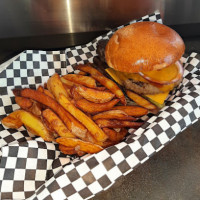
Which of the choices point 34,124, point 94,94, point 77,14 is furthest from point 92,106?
point 77,14

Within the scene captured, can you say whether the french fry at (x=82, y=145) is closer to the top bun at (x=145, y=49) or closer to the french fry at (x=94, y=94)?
the french fry at (x=94, y=94)

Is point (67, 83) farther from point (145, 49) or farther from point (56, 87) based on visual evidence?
point (145, 49)

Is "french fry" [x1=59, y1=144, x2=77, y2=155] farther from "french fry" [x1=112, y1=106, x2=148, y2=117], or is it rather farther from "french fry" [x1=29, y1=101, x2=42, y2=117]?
"french fry" [x1=112, y1=106, x2=148, y2=117]

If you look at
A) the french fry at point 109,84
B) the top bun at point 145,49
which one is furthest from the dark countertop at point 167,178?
the top bun at point 145,49

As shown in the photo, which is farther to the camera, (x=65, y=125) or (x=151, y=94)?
(x=151, y=94)

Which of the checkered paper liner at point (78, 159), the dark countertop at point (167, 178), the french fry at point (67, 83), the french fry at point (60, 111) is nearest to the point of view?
the checkered paper liner at point (78, 159)

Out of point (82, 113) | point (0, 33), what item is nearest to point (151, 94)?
point (82, 113)

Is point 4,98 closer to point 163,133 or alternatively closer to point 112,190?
point 112,190
